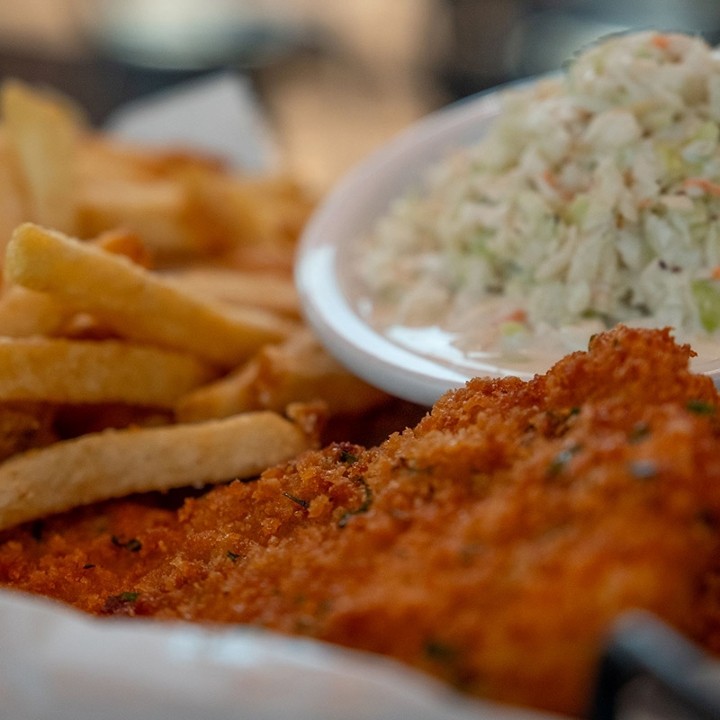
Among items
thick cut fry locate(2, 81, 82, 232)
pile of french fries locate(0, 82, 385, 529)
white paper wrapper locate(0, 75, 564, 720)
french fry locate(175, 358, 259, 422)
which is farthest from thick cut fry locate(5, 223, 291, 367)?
white paper wrapper locate(0, 75, 564, 720)

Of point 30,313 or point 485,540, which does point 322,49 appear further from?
point 485,540

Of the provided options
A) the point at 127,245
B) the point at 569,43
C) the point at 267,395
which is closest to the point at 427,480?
the point at 267,395

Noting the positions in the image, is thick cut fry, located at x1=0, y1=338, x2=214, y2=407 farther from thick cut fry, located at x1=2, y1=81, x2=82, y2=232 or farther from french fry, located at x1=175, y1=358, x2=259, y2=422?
thick cut fry, located at x1=2, y1=81, x2=82, y2=232

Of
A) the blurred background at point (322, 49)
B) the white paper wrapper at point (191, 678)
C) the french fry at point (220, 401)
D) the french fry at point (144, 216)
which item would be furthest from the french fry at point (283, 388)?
the blurred background at point (322, 49)

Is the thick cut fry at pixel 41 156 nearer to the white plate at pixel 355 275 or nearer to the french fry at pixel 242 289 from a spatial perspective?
the french fry at pixel 242 289

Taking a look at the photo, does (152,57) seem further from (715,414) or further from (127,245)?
(715,414)

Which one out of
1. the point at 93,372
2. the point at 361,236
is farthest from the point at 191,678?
the point at 361,236
